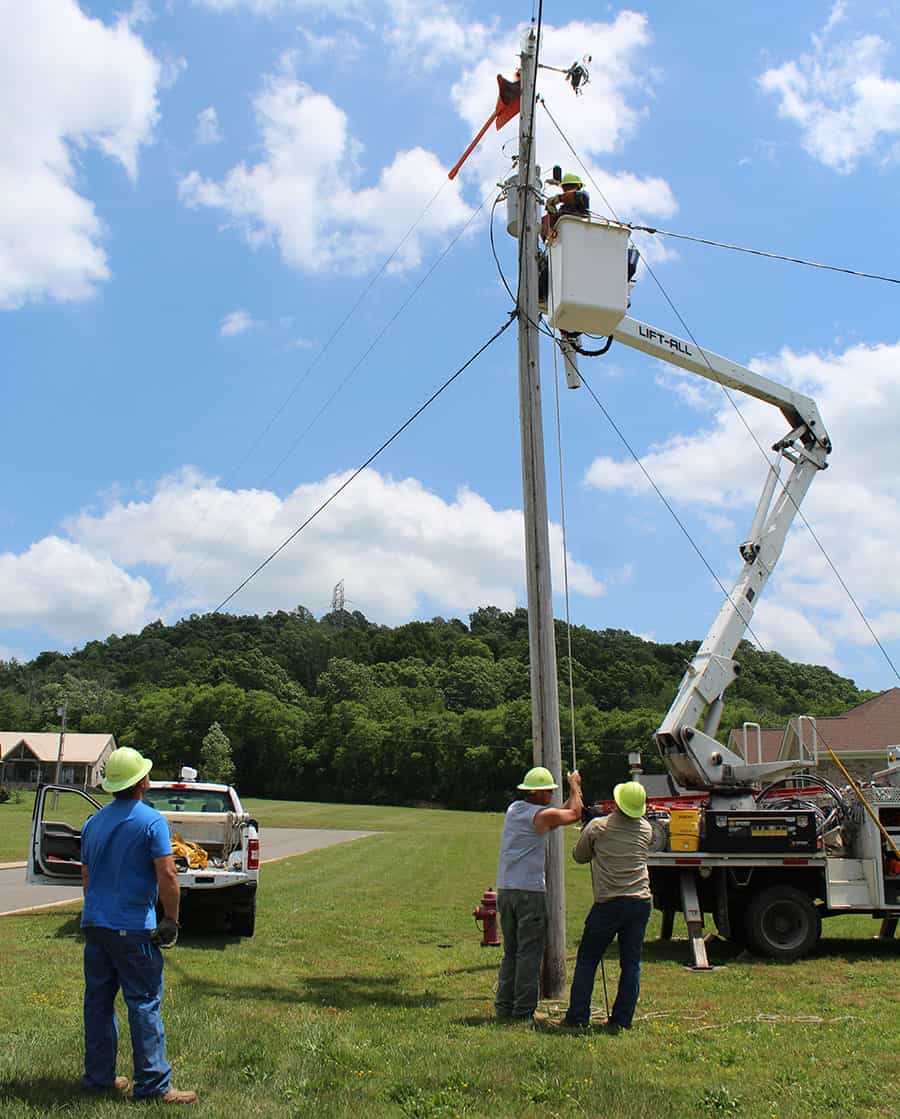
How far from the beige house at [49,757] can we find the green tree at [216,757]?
31.0 ft

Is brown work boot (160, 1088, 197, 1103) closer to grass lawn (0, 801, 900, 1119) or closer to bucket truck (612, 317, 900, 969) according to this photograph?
grass lawn (0, 801, 900, 1119)

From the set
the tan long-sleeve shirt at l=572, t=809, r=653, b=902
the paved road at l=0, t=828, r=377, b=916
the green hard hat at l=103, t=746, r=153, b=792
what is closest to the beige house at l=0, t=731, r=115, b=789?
the paved road at l=0, t=828, r=377, b=916

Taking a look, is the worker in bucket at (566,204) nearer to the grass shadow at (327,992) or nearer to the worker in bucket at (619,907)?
the worker in bucket at (619,907)

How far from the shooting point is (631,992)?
727cm

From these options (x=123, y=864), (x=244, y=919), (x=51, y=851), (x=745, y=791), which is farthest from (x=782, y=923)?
(x=123, y=864)

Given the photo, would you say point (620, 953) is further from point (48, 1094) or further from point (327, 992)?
point (48, 1094)

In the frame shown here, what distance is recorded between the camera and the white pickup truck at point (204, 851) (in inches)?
418

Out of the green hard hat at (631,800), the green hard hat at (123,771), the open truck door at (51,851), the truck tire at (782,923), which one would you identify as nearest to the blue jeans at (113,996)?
the green hard hat at (123,771)

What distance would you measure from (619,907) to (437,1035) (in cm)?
153

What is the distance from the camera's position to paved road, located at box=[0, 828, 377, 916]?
15.1 meters

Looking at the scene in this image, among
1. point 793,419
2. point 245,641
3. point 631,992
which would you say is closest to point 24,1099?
point 631,992

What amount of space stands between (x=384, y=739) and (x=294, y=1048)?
9684 centimetres

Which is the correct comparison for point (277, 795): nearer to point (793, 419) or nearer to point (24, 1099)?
point (793, 419)

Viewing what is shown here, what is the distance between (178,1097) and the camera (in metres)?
5.08
